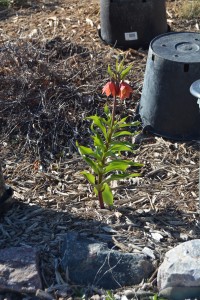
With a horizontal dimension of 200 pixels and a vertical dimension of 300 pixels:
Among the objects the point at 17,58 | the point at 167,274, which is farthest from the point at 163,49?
the point at 167,274

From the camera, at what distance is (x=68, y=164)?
416cm

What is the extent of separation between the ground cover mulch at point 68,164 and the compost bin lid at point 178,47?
51 centimetres

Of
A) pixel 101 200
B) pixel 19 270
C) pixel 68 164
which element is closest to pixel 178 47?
pixel 68 164

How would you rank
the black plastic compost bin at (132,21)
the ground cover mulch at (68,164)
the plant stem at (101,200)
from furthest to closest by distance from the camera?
the black plastic compost bin at (132,21), the plant stem at (101,200), the ground cover mulch at (68,164)

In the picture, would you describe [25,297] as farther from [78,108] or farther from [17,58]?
[17,58]

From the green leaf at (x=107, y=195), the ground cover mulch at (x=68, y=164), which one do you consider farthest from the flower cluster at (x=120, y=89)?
the ground cover mulch at (x=68, y=164)

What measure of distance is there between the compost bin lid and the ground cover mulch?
1.68ft

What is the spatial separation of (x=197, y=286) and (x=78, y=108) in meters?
1.91

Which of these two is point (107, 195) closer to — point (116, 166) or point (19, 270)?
point (116, 166)

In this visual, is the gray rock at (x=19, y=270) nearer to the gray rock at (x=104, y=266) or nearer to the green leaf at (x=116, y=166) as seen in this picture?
the gray rock at (x=104, y=266)

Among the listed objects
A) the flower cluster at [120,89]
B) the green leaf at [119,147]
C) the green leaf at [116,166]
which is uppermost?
the flower cluster at [120,89]

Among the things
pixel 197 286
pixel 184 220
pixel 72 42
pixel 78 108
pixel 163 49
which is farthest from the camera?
pixel 72 42

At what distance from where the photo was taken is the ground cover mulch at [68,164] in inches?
137

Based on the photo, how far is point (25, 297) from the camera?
10.4ft
